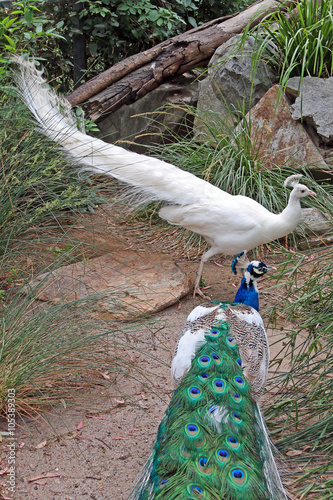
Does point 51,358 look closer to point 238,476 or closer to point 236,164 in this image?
point 238,476

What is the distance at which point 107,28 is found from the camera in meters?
6.95

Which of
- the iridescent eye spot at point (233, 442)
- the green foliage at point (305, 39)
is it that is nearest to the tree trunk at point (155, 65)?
the green foliage at point (305, 39)

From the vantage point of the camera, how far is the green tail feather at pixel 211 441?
183cm

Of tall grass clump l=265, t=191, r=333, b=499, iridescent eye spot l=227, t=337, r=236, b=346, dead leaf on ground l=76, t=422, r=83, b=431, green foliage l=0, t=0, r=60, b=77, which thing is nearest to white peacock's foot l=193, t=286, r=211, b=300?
tall grass clump l=265, t=191, r=333, b=499

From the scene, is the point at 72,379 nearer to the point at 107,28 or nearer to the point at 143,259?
the point at 143,259

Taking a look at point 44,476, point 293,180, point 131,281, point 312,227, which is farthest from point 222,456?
point 312,227

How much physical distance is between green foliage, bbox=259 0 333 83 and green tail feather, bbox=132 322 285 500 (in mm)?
3817

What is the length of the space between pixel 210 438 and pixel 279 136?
163 inches

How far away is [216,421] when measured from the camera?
2.14 meters

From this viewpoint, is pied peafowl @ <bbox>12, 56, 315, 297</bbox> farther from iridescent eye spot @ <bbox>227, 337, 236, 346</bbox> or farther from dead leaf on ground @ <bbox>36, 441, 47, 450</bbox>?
dead leaf on ground @ <bbox>36, 441, 47, 450</bbox>

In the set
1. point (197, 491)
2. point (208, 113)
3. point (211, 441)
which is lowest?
point (208, 113)

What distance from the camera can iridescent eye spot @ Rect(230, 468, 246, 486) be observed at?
1857 millimetres

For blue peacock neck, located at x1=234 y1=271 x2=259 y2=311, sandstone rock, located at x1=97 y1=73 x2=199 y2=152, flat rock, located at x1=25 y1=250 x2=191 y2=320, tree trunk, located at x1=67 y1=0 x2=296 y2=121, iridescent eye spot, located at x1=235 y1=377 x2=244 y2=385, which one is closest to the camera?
iridescent eye spot, located at x1=235 y1=377 x2=244 y2=385

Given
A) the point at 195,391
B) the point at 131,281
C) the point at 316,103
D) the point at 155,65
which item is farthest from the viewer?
the point at 155,65
